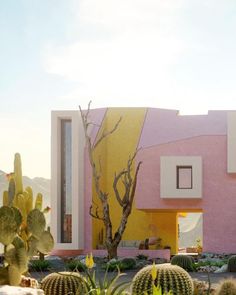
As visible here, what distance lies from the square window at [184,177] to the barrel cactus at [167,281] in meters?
25.6

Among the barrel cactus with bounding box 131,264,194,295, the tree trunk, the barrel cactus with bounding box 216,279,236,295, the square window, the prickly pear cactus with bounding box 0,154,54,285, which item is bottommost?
the tree trunk

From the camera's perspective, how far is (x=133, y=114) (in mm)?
42812

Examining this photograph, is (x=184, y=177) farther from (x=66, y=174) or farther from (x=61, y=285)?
(x=61, y=285)

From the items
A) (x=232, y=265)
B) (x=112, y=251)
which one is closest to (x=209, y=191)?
(x=112, y=251)

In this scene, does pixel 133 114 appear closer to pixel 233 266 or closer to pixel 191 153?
pixel 191 153

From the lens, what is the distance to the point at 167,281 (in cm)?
1291

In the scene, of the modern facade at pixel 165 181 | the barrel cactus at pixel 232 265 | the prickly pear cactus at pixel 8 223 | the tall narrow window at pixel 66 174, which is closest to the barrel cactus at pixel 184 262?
the barrel cactus at pixel 232 265

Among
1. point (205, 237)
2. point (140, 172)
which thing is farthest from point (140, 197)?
point (205, 237)

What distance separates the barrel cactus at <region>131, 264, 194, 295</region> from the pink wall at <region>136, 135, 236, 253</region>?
25.6 meters

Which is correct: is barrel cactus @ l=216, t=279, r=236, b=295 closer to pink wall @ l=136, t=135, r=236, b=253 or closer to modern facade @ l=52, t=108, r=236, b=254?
modern facade @ l=52, t=108, r=236, b=254

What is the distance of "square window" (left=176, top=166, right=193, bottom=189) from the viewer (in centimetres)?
3872

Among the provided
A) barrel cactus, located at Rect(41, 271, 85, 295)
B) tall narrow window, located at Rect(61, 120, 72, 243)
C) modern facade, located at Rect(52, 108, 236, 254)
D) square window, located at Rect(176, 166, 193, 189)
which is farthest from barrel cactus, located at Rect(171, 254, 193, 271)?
barrel cactus, located at Rect(41, 271, 85, 295)

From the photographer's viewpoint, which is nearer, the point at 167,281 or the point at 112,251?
the point at 167,281

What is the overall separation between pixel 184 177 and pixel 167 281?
85.4 ft
